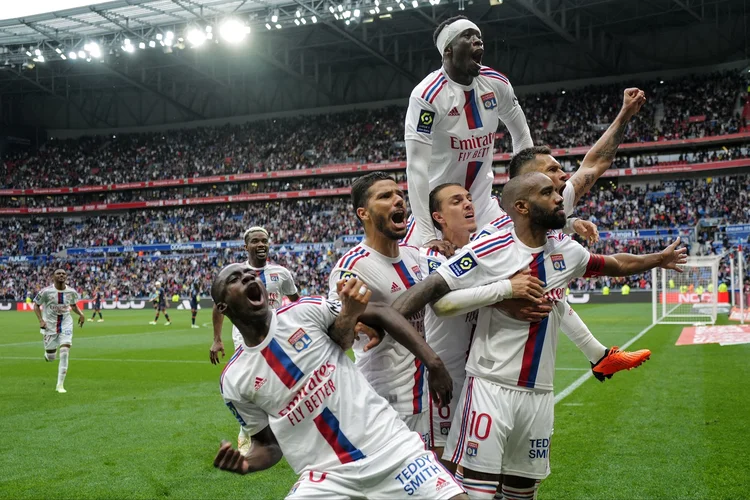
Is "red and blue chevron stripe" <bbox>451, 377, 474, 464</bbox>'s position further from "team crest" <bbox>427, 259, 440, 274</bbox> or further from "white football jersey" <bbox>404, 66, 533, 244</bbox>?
"white football jersey" <bbox>404, 66, 533, 244</bbox>

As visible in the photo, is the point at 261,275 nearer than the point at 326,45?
Yes

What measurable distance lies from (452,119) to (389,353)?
5.68 ft

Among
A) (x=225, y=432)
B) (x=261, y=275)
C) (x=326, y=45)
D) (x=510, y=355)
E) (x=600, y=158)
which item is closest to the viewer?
(x=510, y=355)

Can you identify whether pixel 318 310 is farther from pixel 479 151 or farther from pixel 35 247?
pixel 35 247

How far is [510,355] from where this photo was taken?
3949mm

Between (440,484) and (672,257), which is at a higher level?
(672,257)

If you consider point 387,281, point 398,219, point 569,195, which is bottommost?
point 387,281

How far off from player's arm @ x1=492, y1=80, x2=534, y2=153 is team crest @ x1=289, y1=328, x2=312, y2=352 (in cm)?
247

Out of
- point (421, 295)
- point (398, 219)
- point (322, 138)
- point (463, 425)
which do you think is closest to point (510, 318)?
point (421, 295)

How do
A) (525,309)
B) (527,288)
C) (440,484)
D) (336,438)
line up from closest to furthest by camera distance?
(440,484)
(336,438)
(527,288)
(525,309)

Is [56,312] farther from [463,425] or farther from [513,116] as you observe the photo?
[463,425]

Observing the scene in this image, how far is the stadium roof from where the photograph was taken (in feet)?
136

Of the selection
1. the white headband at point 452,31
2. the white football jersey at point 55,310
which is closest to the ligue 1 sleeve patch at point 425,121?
the white headband at point 452,31

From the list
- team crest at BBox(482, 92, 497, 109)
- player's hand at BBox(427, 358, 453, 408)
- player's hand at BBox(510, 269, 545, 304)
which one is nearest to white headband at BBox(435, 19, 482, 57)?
team crest at BBox(482, 92, 497, 109)
